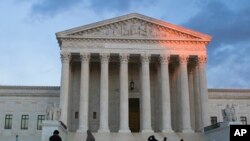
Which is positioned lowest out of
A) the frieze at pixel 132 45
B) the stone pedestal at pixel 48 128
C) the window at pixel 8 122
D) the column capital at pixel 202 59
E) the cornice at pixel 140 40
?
the stone pedestal at pixel 48 128

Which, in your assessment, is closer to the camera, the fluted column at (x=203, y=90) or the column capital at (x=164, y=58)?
the fluted column at (x=203, y=90)

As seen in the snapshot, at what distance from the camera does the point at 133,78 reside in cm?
5169

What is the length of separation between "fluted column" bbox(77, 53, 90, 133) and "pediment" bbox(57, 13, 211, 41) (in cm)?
310

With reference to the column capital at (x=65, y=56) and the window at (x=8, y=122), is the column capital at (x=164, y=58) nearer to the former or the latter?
the column capital at (x=65, y=56)

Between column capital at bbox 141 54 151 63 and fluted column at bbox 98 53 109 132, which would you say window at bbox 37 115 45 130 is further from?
column capital at bbox 141 54 151 63

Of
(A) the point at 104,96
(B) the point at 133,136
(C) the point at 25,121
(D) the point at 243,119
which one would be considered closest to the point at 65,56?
(A) the point at 104,96

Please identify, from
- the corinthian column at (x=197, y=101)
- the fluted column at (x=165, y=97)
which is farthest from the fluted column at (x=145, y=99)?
the corinthian column at (x=197, y=101)

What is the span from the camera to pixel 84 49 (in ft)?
154

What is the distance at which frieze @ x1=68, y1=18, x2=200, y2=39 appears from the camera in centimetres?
4756

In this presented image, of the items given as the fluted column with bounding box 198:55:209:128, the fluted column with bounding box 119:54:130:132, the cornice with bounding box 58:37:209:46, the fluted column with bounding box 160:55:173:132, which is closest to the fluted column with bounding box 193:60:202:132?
the fluted column with bounding box 198:55:209:128

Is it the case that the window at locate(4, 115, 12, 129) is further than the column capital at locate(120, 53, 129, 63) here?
Yes

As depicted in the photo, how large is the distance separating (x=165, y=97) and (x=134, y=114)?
7098 millimetres

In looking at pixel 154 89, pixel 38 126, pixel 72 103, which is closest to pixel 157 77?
pixel 154 89

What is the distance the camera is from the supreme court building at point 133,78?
1804 inches
